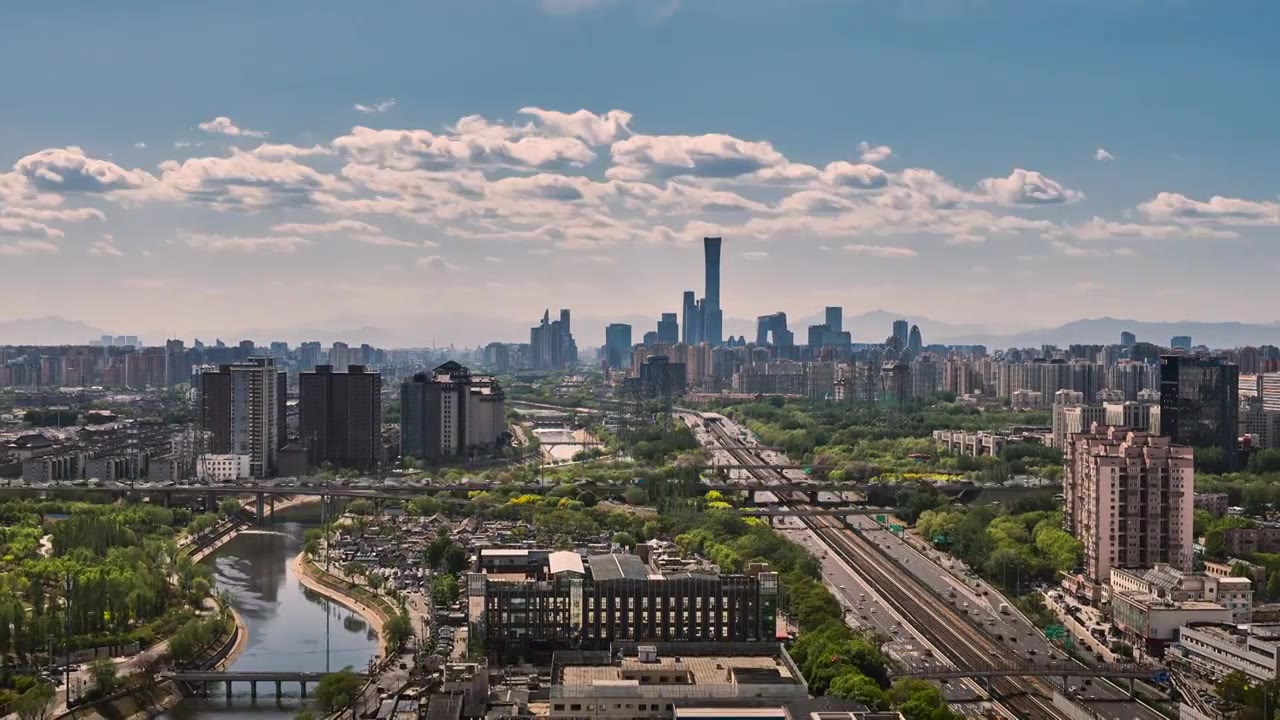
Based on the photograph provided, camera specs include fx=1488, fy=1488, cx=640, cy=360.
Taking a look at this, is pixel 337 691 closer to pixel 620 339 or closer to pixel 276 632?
pixel 276 632

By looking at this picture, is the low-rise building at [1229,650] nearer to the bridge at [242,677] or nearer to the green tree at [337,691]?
the green tree at [337,691]

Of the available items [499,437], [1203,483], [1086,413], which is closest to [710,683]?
[1203,483]

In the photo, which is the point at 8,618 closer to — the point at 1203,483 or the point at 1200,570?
the point at 1200,570

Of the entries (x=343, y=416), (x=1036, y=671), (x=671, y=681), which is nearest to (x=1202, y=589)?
(x=1036, y=671)

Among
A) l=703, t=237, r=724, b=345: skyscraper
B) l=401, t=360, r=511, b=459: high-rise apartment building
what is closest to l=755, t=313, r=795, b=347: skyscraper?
l=703, t=237, r=724, b=345: skyscraper

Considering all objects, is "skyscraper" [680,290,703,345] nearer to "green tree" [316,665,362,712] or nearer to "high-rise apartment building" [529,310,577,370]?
"high-rise apartment building" [529,310,577,370]

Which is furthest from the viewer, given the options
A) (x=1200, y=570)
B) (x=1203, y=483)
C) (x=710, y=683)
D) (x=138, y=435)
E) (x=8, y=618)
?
(x=138, y=435)
